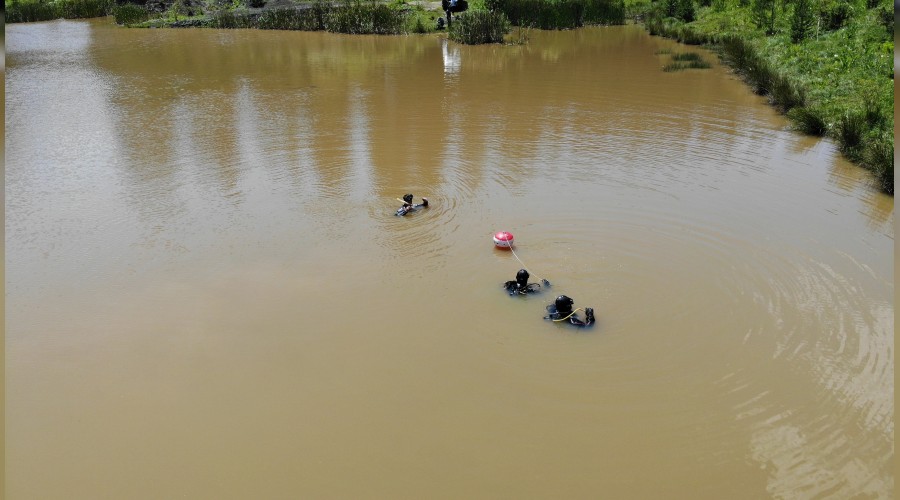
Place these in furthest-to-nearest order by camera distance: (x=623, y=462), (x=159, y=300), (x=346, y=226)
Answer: (x=346, y=226)
(x=159, y=300)
(x=623, y=462)

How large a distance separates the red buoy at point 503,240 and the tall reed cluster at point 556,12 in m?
24.0

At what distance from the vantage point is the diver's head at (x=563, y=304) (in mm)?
7137

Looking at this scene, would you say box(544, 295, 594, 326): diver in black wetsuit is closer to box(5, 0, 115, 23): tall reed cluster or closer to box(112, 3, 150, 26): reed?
box(112, 3, 150, 26): reed

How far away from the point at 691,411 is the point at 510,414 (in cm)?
161

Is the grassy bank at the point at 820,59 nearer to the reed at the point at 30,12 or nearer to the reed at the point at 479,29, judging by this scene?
the reed at the point at 479,29

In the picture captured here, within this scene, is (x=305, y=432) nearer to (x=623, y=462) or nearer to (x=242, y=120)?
(x=623, y=462)


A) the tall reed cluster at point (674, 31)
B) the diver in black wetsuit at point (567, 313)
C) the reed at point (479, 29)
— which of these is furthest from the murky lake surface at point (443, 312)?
the reed at point (479, 29)

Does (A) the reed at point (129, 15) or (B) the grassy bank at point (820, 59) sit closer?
(B) the grassy bank at point (820, 59)

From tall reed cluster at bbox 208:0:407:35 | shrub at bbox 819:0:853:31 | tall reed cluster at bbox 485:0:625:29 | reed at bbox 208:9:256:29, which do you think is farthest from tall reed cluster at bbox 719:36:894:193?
reed at bbox 208:9:256:29

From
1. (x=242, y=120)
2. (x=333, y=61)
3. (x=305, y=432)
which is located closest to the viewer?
(x=305, y=432)

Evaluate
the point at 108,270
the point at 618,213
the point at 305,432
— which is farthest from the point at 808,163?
the point at 108,270

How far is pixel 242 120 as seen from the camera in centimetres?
1562

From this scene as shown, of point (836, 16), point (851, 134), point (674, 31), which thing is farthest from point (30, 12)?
point (851, 134)

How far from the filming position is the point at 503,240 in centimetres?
880
